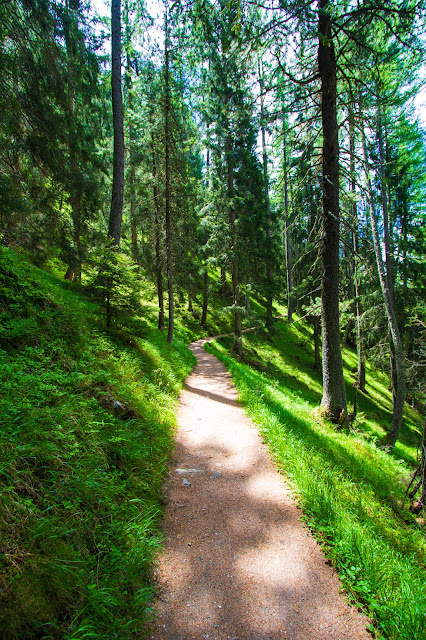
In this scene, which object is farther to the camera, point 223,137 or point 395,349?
point 223,137

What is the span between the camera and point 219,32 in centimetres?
551

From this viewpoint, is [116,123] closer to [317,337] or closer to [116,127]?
[116,127]

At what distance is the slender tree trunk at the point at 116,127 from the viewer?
8.95m

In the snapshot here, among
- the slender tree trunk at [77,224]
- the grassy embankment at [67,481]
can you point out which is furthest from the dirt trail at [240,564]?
the slender tree trunk at [77,224]

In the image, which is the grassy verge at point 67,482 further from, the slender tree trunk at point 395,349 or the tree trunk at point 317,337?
the tree trunk at point 317,337

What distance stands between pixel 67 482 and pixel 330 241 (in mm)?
6819

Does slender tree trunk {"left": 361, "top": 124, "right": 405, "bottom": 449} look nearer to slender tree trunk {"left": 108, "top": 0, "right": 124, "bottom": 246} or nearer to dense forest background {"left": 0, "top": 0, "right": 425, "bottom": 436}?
dense forest background {"left": 0, "top": 0, "right": 425, "bottom": 436}

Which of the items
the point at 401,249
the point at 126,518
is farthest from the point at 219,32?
the point at 401,249

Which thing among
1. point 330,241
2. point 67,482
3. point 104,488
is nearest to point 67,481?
point 67,482

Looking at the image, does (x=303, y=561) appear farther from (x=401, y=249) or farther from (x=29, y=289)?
(x=401, y=249)

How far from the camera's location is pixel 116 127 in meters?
9.20

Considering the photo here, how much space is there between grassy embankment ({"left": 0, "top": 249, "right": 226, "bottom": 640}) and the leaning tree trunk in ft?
13.6

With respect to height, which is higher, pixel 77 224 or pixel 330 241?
pixel 77 224

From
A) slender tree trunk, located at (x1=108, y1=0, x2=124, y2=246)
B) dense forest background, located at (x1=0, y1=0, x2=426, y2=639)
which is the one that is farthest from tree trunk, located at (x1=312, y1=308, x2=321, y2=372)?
slender tree trunk, located at (x1=108, y1=0, x2=124, y2=246)
